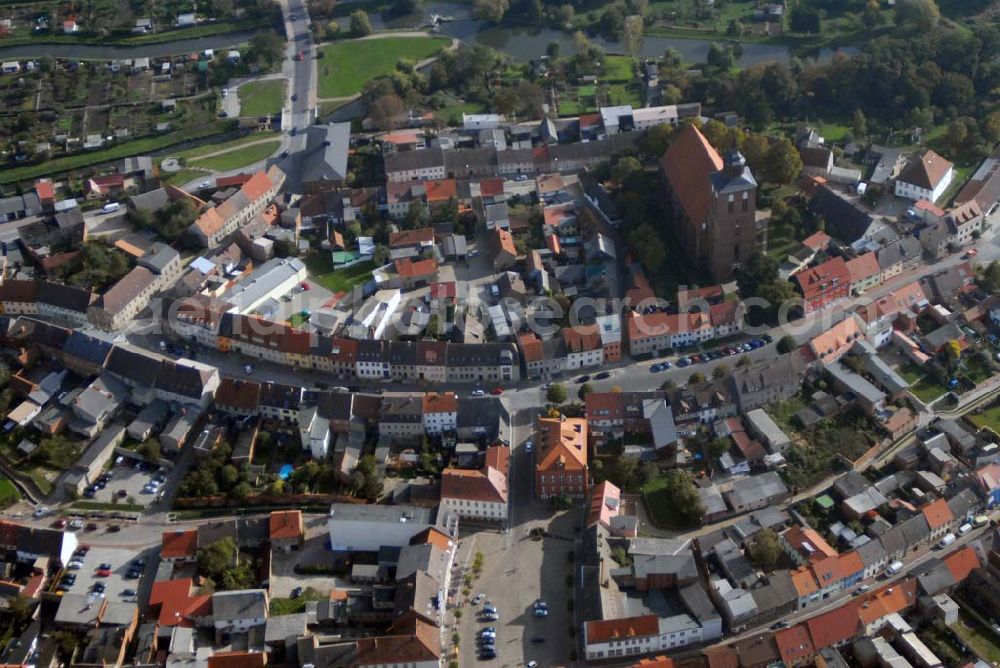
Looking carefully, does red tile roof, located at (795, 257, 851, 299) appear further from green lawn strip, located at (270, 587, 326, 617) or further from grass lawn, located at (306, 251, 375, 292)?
green lawn strip, located at (270, 587, 326, 617)

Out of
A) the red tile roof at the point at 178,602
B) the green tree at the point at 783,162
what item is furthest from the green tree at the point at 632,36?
the red tile roof at the point at 178,602

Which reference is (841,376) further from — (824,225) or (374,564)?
(374,564)

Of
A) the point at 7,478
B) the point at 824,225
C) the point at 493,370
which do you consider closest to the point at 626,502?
the point at 493,370

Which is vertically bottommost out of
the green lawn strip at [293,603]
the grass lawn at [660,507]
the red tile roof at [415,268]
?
the green lawn strip at [293,603]

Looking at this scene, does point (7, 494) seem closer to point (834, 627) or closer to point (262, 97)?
point (834, 627)

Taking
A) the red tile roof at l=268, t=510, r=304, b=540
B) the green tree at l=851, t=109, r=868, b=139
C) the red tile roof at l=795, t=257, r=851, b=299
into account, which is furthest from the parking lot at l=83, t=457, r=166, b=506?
the green tree at l=851, t=109, r=868, b=139

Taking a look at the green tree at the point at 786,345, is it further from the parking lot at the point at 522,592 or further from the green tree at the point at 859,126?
the green tree at the point at 859,126
